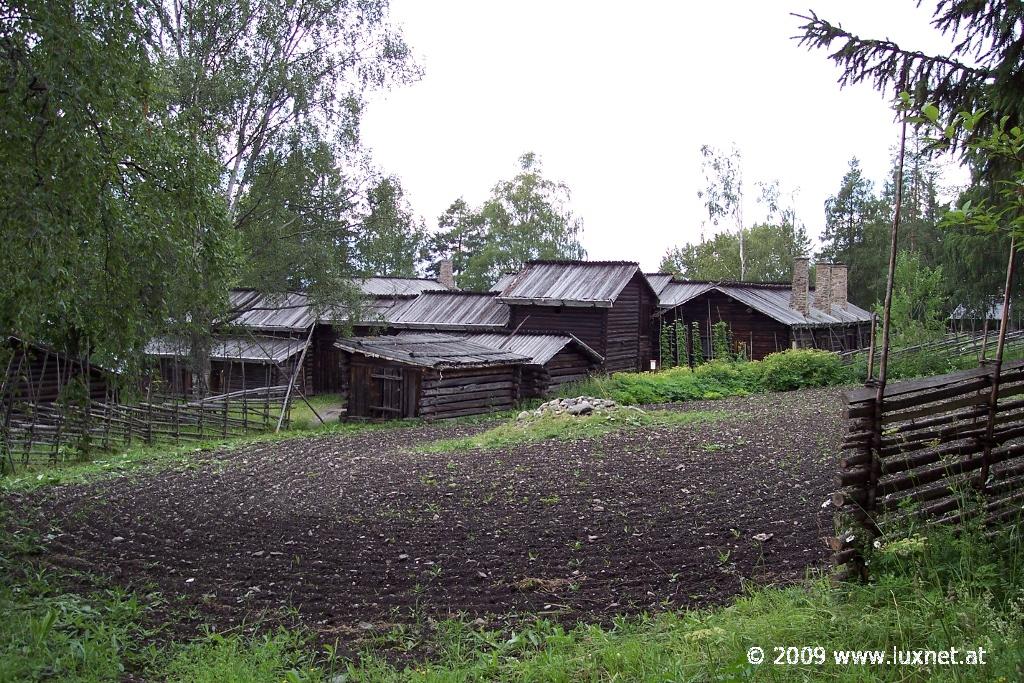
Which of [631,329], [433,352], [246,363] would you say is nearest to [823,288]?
[631,329]

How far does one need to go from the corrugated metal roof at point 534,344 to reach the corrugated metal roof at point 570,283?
88.1 inches

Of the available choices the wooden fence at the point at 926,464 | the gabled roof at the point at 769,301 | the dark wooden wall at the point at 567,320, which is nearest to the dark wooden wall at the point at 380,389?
the dark wooden wall at the point at 567,320

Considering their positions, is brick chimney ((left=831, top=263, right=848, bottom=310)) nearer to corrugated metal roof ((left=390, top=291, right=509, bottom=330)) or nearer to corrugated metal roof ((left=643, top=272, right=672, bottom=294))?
corrugated metal roof ((left=643, top=272, right=672, bottom=294))

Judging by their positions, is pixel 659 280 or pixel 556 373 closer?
pixel 556 373

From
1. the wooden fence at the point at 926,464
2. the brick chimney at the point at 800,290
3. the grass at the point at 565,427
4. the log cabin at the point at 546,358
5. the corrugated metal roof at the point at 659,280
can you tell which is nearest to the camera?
the wooden fence at the point at 926,464

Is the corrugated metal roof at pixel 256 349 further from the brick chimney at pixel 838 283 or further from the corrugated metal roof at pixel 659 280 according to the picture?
the brick chimney at pixel 838 283

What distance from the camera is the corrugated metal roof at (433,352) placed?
21094mm

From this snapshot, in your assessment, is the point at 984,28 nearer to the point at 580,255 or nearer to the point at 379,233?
the point at 379,233

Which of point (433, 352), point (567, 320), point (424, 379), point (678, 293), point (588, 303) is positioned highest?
point (678, 293)

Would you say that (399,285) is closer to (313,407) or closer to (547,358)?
(313,407)

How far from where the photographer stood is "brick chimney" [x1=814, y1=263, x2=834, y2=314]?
34625mm

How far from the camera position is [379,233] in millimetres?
24219

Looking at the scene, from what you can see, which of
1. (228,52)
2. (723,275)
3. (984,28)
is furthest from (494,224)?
(984,28)

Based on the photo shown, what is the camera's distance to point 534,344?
82.7 feet
